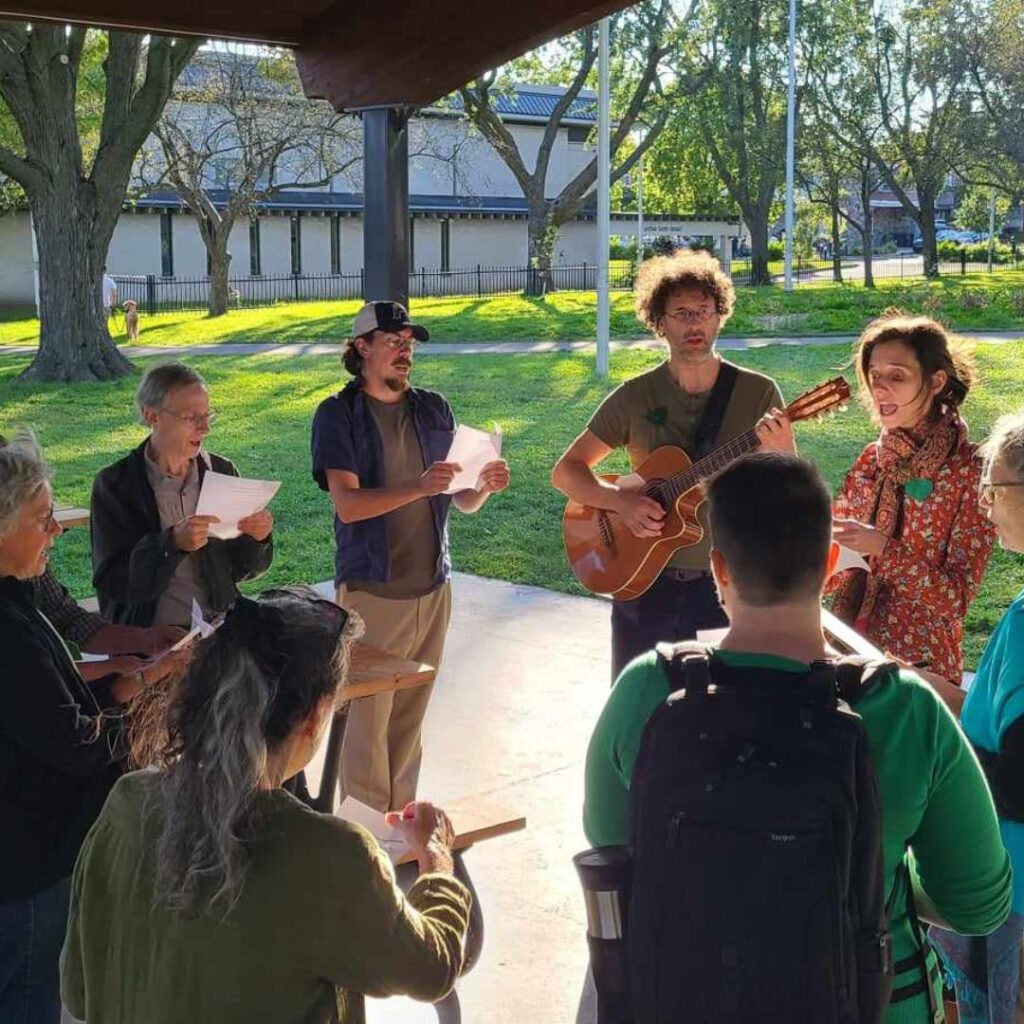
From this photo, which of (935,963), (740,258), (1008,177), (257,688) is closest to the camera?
(257,688)

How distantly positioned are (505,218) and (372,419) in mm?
43378

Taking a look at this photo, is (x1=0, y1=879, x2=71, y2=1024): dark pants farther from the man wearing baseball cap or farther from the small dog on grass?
the small dog on grass

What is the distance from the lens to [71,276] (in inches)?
720

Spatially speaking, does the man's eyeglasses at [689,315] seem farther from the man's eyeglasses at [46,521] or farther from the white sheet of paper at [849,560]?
the man's eyeglasses at [46,521]

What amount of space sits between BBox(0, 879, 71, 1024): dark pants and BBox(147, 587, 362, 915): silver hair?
1074 millimetres

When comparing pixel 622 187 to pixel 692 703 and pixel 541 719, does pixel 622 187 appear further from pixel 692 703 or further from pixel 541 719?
pixel 692 703

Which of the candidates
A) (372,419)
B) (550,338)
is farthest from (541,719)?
(550,338)

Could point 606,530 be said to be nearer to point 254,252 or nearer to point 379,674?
point 379,674

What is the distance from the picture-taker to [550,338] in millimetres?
23328

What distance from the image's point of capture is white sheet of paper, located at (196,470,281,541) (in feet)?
13.1

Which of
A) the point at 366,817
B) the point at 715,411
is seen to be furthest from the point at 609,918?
the point at 715,411

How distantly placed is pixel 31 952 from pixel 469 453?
1.96 metres

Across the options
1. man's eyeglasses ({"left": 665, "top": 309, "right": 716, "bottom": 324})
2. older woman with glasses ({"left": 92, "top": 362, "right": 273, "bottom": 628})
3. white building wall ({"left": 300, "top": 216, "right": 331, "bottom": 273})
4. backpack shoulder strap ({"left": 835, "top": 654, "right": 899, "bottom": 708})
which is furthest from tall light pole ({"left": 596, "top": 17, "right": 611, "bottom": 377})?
white building wall ({"left": 300, "top": 216, "right": 331, "bottom": 273})

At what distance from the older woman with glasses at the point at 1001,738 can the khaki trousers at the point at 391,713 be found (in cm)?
197
